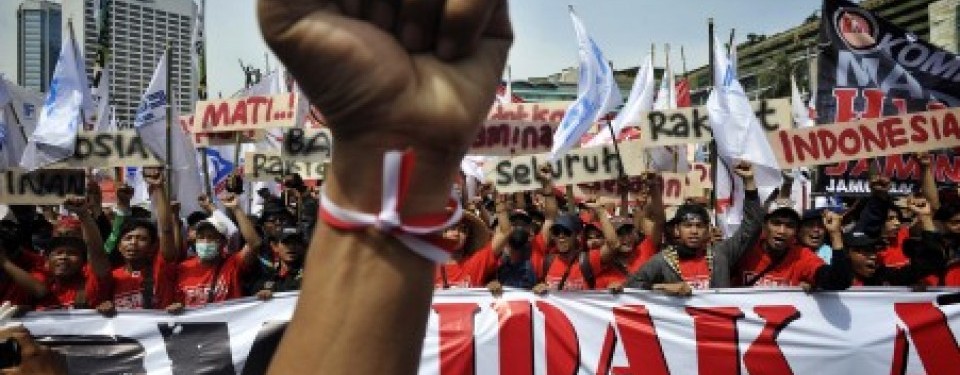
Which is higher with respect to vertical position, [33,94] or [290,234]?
[33,94]

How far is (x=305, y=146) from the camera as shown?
8.65 m

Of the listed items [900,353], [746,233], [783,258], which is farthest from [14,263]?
[900,353]

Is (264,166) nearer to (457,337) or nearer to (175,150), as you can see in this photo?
(175,150)

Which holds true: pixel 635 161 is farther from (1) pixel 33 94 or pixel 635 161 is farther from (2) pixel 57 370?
(1) pixel 33 94

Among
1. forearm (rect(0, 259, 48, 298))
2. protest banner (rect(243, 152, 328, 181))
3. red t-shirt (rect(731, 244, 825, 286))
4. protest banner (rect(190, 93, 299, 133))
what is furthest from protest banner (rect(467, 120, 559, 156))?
forearm (rect(0, 259, 48, 298))

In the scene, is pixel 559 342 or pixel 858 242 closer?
pixel 559 342

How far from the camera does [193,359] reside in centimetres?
490

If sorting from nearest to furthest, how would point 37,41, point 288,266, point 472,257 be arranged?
point 472,257, point 288,266, point 37,41

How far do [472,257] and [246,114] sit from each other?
384cm

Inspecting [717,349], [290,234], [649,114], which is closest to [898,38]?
[649,114]

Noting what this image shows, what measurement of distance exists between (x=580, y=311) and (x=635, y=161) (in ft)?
9.39

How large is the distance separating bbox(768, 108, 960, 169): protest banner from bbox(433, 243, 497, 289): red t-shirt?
276 centimetres

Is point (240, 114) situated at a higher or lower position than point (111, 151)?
higher

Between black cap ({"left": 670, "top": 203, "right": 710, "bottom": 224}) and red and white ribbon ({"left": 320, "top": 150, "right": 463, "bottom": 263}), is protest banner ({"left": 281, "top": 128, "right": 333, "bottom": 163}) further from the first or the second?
red and white ribbon ({"left": 320, "top": 150, "right": 463, "bottom": 263})
